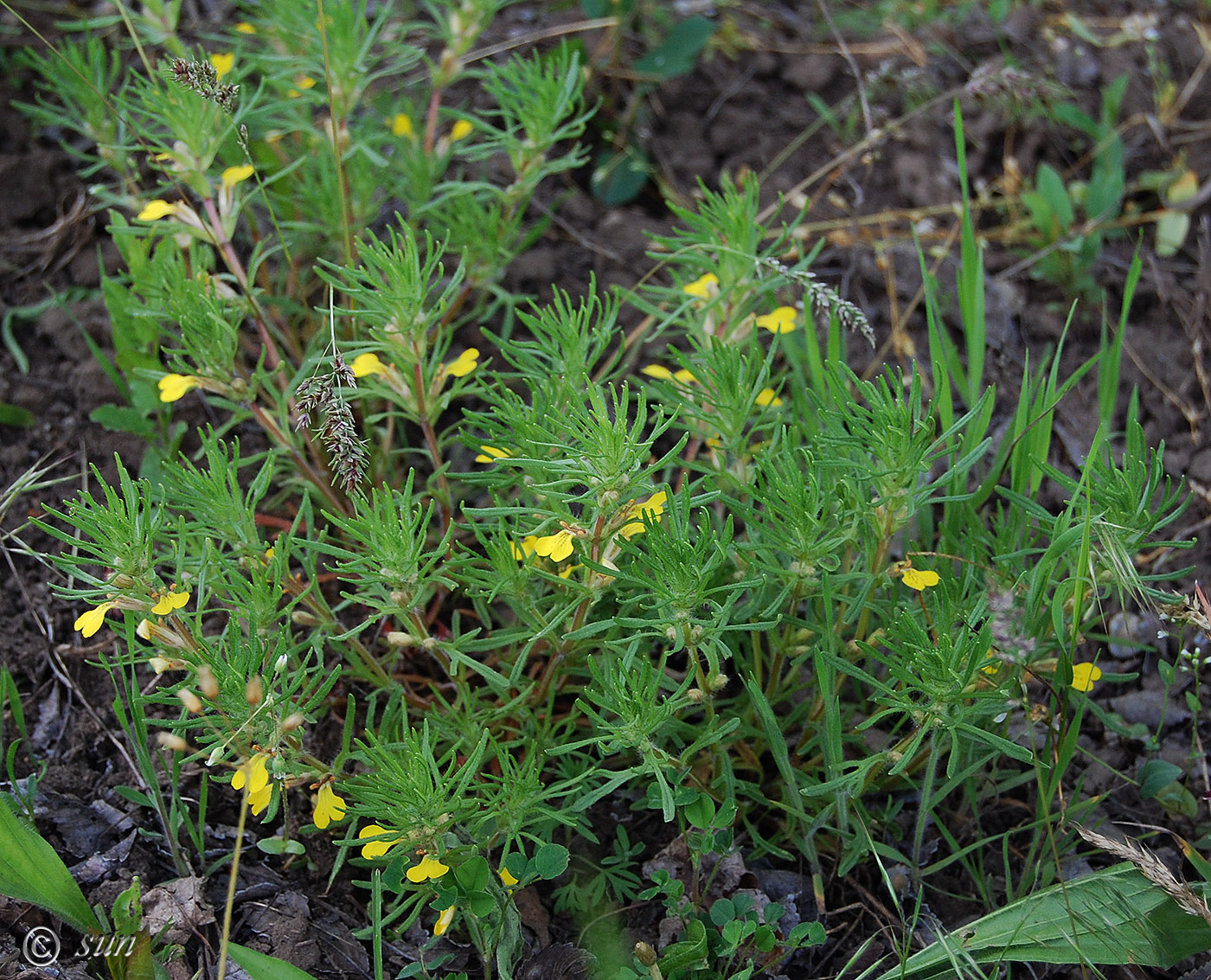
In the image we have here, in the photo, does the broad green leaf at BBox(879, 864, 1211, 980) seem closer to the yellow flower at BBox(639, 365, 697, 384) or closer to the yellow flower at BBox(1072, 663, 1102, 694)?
the yellow flower at BBox(1072, 663, 1102, 694)

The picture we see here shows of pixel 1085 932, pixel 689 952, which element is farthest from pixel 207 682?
pixel 1085 932

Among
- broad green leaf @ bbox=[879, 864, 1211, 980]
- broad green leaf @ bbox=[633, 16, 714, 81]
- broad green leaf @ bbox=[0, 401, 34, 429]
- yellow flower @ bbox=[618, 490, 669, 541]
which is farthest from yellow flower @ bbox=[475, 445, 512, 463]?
broad green leaf @ bbox=[633, 16, 714, 81]

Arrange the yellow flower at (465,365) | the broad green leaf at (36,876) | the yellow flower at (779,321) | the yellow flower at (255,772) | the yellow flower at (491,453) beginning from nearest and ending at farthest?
the yellow flower at (255,772) → the broad green leaf at (36,876) → the yellow flower at (491,453) → the yellow flower at (465,365) → the yellow flower at (779,321)

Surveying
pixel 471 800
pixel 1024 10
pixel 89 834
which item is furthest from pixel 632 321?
pixel 1024 10

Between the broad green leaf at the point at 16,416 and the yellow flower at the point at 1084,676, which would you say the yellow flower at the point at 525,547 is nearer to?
the yellow flower at the point at 1084,676

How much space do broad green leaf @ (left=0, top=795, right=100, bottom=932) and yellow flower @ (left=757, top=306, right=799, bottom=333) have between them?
166 cm

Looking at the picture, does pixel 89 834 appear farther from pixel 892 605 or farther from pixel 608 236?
pixel 608 236

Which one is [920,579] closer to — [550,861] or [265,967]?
[550,861]

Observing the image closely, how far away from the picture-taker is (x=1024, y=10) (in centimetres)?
390

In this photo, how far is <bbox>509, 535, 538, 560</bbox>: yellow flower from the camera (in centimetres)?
186

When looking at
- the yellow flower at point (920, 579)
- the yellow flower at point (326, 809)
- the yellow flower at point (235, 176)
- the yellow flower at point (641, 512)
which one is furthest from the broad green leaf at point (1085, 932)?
the yellow flower at point (235, 176)

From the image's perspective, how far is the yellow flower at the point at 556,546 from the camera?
1.68 metres

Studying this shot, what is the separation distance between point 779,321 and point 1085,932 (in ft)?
4.22

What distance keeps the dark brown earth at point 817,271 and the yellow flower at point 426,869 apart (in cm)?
32
